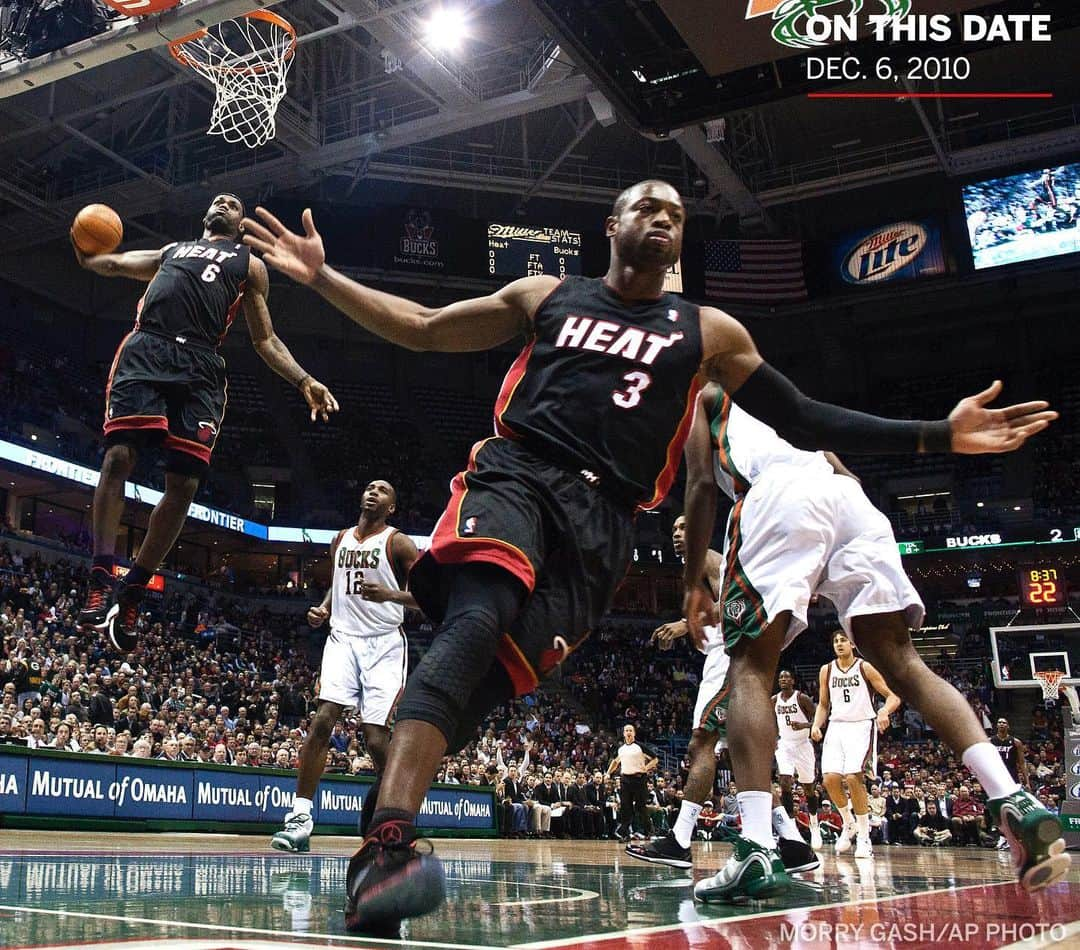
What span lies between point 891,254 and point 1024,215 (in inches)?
126

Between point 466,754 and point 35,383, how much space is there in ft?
48.5

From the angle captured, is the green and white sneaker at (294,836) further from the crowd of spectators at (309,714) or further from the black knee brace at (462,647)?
the crowd of spectators at (309,714)

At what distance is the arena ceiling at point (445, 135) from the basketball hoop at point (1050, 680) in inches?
419

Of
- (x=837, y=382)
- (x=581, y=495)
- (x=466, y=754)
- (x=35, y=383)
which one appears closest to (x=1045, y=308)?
(x=837, y=382)

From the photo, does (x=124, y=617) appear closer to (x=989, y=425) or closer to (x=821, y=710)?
(x=989, y=425)

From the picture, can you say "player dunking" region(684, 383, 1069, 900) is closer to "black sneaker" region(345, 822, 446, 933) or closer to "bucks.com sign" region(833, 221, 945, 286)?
"black sneaker" region(345, 822, 446, 933)

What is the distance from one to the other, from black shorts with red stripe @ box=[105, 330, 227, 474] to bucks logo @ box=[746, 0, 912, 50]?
8.44m

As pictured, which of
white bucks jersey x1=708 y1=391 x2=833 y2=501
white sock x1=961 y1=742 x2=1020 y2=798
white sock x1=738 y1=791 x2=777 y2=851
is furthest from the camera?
white bucks jersey x1=708 y1=391 x2=833 y2=501

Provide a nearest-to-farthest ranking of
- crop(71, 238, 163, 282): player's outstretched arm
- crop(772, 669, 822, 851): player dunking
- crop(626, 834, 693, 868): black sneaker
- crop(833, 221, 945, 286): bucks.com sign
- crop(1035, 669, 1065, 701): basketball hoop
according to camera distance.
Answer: crop(71, 238, 163, 282): player's outstretched arm → crop(626, 834, 693, 868): black sneaker → crop(772, 669, 822, 851): player dunking → crop(1035, 669, 1065, 701): basketball hoop → crop(833, 221, 945, 286): bucks.com sign

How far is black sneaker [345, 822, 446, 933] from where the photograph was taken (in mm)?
2162

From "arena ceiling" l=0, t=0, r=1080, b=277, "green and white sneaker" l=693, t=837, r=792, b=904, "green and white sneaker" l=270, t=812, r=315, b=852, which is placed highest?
"arena ceiling" l=0, t=0, r=1080, b=277

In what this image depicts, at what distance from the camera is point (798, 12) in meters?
11.6

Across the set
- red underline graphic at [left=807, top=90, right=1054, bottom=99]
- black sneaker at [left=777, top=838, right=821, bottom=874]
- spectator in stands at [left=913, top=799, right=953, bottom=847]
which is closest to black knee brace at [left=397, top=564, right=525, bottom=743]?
black sneaker at [left=777, top=838, right=821, bottom=874]

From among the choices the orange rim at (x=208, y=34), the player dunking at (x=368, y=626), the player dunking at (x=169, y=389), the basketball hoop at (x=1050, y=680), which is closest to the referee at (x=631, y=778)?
the player dunking at (x=368, y=626)
